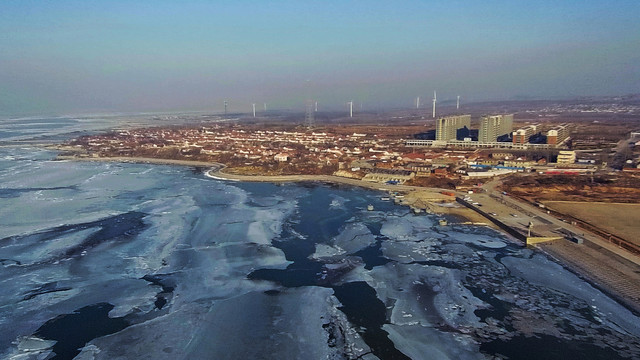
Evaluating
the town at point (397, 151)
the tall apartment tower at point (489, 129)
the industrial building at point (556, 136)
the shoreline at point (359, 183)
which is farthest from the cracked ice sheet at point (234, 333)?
the tall apartment tower at point (489, 129)

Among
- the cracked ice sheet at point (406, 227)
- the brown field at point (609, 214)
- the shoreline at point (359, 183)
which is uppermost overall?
the brown field at point (609, 214)

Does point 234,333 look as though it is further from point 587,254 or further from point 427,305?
point 587,254

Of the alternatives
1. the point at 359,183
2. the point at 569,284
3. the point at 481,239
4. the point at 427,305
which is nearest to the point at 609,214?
the point at 481,239

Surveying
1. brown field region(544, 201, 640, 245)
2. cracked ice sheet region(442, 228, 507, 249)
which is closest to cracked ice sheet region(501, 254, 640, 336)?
cracked ice sheet region(442, 228, 507, 249)

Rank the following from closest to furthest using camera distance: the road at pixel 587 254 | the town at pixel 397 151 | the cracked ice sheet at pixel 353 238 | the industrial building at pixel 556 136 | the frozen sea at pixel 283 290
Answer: the frozen sea at pixel 283 290, the road at pixel 587 254, the cracked ice sheet at pixel 353 238, the town at pixel 397 151, the industrial building at pixel 556 136

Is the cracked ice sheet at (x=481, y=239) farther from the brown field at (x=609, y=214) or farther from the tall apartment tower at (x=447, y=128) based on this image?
the tall apartment tower at (x=447, y=128)

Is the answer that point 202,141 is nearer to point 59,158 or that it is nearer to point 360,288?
point 59,158
